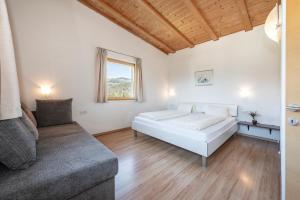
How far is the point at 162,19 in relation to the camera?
347cm

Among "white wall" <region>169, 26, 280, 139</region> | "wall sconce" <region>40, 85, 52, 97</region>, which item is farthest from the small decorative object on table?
"wall sconce" <region>40, 85, 52, 97</region>

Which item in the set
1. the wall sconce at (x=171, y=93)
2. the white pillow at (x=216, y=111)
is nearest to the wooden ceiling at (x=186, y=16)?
the wall sconce at (x=171, y=93)

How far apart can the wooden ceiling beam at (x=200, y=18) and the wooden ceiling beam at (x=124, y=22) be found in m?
1.59

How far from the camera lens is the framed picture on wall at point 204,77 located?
163 inches

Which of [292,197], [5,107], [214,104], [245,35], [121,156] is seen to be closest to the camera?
[5,107]

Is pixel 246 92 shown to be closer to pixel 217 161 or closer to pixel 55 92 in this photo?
pixel 217 161

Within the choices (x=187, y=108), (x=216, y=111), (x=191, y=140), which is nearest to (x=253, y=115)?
(x=216, y=111)

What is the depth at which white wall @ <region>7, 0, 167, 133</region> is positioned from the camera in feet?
8.57

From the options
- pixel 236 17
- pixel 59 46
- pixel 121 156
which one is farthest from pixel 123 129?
pixel 236 17

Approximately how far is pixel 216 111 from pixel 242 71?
1290 millimetres

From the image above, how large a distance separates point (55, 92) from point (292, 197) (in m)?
3.94

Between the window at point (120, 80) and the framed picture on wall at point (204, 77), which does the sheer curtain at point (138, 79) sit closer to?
the window at point (120, 80)

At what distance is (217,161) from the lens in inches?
88.8

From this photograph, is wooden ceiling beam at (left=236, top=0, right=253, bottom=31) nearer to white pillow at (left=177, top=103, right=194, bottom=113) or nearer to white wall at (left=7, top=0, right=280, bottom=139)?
white wall at (left=7, top=0, right=280, bottom=139)
